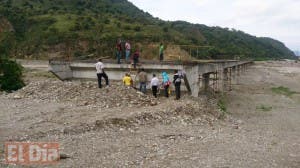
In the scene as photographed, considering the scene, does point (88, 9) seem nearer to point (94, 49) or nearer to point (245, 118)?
point (94, 49)

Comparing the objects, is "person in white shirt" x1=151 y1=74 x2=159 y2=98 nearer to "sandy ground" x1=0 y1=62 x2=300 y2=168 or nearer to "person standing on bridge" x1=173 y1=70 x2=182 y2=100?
"sandy ground" x1=0 y1=62 x2=300 y2=168

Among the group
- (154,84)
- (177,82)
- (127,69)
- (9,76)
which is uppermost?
(127,69)

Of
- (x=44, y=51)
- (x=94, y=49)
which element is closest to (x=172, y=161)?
(x=94, y=49)

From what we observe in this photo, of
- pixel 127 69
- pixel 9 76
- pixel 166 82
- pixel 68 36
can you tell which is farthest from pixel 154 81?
pixel 68 36

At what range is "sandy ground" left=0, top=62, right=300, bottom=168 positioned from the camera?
11883 mm

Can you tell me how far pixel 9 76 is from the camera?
96.5 feet

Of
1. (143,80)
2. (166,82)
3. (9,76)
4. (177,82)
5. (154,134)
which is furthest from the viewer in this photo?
(9,76)

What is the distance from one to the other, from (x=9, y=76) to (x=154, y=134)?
727 inches

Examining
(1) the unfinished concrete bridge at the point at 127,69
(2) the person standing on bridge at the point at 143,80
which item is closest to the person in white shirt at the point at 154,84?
(2) the person standing on bridge at the point at 143,80

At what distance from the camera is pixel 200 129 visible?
1650 centimetres

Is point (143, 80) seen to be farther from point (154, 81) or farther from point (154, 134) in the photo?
point (154, 134)

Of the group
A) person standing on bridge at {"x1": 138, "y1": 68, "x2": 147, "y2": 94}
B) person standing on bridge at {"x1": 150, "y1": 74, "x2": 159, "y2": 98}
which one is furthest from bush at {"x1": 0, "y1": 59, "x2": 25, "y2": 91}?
person standing on bridge at {"x1": 150, "y1": 74, "x2": 159, "y2": 98}

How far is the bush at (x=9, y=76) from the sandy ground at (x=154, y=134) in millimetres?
6160

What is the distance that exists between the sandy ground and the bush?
6.16m
